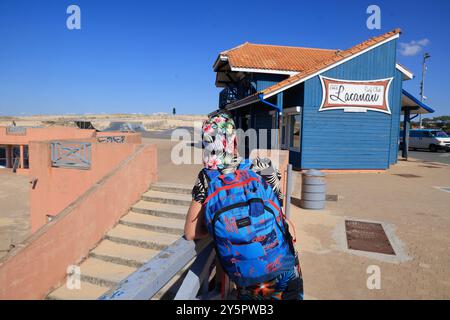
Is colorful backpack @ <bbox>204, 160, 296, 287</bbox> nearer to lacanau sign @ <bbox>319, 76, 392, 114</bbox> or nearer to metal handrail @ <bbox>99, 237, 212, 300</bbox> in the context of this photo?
metal handrail @ <bbox>99, 237, 212, 300</bbox>

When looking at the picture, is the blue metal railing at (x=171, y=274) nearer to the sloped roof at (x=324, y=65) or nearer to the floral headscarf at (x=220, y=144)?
the floral headscarf at (x=220, y=144)

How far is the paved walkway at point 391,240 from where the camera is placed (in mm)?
4070

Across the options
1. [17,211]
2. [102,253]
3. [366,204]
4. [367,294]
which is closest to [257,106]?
[366,204]

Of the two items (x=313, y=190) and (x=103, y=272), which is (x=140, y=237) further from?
(x=313, y=190)

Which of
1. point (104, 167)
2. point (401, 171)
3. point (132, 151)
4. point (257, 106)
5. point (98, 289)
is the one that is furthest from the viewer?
point (257, 106)

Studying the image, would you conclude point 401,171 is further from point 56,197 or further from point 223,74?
point 56,197

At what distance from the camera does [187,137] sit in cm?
3206

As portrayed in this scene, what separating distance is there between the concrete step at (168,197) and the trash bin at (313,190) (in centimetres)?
273

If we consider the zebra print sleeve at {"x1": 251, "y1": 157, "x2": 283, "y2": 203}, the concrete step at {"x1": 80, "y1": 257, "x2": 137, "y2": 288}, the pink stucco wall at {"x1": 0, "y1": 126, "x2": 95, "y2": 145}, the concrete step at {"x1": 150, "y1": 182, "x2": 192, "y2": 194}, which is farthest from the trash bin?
the pink stucco wall at {"x1": 0, "y1": 126, "x2": 95, "y2": 145}

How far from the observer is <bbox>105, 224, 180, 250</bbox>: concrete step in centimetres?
579

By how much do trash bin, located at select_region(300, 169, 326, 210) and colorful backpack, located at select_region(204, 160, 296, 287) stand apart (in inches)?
230

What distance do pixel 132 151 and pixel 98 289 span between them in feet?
11.6

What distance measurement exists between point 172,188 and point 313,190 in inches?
130

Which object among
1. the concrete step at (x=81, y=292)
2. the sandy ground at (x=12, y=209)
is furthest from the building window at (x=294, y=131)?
the sandy ground at (x=12, y=209)
